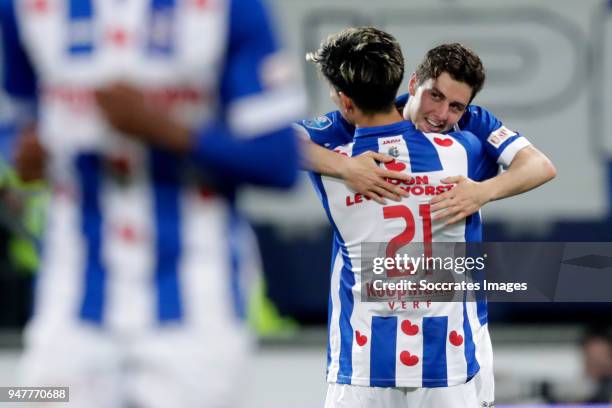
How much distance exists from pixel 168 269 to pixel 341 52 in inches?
49.0

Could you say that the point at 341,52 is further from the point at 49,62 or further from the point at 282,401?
the point at 282,401

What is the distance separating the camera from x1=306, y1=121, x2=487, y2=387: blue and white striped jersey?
9.98ft

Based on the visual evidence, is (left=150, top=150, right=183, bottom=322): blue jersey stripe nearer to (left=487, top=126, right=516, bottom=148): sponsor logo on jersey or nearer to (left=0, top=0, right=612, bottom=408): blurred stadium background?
(left=487, top=126, right=516, bottom=148): sponsor logo on jersey

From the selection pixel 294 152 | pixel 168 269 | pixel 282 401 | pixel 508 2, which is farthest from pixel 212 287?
pixel 508 2

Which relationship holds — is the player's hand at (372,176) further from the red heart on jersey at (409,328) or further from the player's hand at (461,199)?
the red heart on jersey at (409,328)

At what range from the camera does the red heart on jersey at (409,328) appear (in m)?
3.08

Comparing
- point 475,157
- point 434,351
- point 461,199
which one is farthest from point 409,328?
point 475,157

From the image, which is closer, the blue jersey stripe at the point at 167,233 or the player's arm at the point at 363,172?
the blue jersey stripe at the point at 167,233

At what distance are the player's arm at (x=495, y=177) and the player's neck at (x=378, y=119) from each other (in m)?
0.19

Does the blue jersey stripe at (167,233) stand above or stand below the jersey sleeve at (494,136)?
below

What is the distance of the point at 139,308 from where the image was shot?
1.89 m

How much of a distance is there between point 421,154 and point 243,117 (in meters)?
1.25

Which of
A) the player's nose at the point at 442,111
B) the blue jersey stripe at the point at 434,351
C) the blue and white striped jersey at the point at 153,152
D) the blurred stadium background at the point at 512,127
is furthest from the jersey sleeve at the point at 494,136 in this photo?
the blurred stadium background at the point at 512,127

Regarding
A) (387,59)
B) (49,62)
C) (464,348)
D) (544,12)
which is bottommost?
(464,348)
